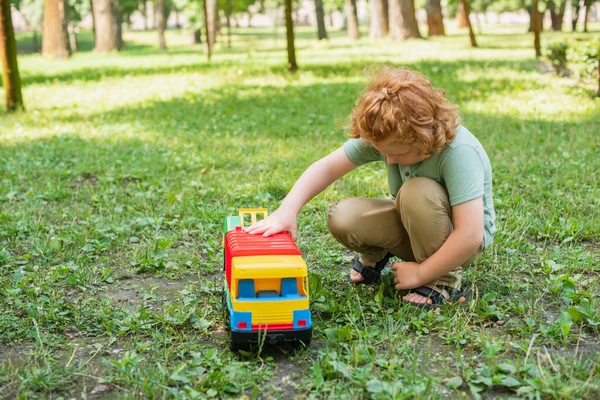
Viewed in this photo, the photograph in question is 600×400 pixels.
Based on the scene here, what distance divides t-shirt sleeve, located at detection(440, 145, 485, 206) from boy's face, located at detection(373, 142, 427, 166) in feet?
0.36

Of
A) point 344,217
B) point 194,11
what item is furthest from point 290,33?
point 194,11

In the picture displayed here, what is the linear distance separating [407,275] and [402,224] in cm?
25

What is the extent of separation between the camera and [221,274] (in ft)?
11.3

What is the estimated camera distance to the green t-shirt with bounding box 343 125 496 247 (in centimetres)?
267

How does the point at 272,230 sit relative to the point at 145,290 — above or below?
above

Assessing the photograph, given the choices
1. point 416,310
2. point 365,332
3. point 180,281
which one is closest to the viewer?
point 365,332

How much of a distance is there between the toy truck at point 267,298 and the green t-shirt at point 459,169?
2.31 feet

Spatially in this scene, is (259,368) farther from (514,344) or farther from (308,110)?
(308,110)

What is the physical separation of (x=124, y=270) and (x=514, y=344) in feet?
6.44

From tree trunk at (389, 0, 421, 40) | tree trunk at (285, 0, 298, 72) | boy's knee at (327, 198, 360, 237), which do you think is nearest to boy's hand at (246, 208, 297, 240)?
boy's knee at (327, 198, 360, 237)

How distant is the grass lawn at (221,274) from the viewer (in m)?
2.31

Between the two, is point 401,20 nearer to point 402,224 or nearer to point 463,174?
point 402,224

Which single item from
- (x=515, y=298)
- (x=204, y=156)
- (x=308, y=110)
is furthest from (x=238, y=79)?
(x=515, y=298)

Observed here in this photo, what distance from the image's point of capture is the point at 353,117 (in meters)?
2.72
